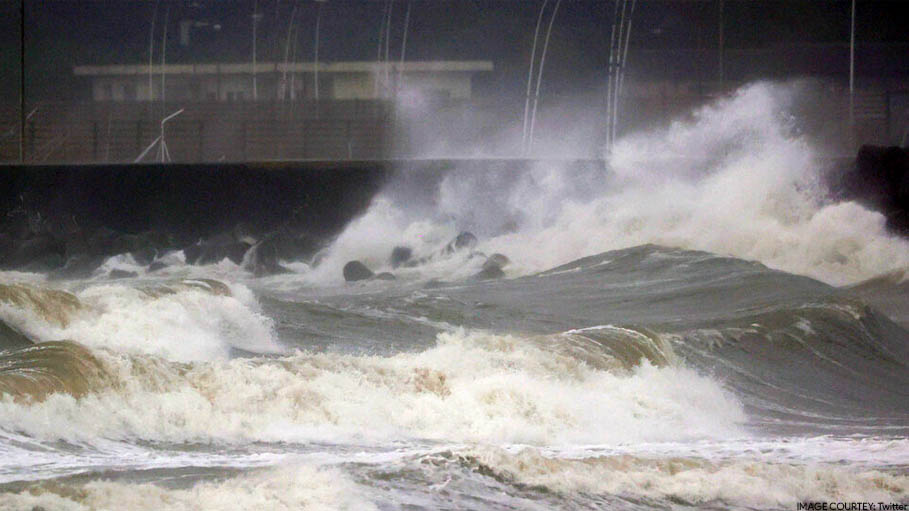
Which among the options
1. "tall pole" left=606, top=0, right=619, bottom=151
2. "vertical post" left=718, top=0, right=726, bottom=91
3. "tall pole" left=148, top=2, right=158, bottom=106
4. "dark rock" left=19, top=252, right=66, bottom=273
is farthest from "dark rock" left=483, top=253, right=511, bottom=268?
"tall pole" left=148, top=2, right=158, bottom=106

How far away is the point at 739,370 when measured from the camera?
10.6m

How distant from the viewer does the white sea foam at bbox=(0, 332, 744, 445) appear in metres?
7.14

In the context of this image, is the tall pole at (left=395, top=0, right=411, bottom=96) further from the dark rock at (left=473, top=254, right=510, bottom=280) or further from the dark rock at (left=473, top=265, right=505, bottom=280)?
the dark rock at (left=473, top=265, right=505, bottom=280)

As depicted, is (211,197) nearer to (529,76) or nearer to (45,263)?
(45,263)

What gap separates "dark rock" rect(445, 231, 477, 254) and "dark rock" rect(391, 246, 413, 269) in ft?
1.98

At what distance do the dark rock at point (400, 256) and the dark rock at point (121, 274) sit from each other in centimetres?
386

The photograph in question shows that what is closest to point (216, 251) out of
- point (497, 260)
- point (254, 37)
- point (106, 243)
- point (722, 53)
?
point (106, 243)

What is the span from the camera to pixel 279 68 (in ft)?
87.7

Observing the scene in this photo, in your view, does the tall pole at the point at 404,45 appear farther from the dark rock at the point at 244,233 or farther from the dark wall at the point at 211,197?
the dark rock at the point at 244,233

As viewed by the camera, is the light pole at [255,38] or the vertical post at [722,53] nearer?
the vertical post at [722,53]

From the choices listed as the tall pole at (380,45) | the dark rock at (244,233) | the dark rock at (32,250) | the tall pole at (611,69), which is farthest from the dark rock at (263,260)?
the tall pole at (611,69)

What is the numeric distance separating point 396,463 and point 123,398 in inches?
63.1

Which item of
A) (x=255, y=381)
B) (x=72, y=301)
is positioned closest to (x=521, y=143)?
(x=72, y=301)

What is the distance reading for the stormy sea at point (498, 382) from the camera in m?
6.43
